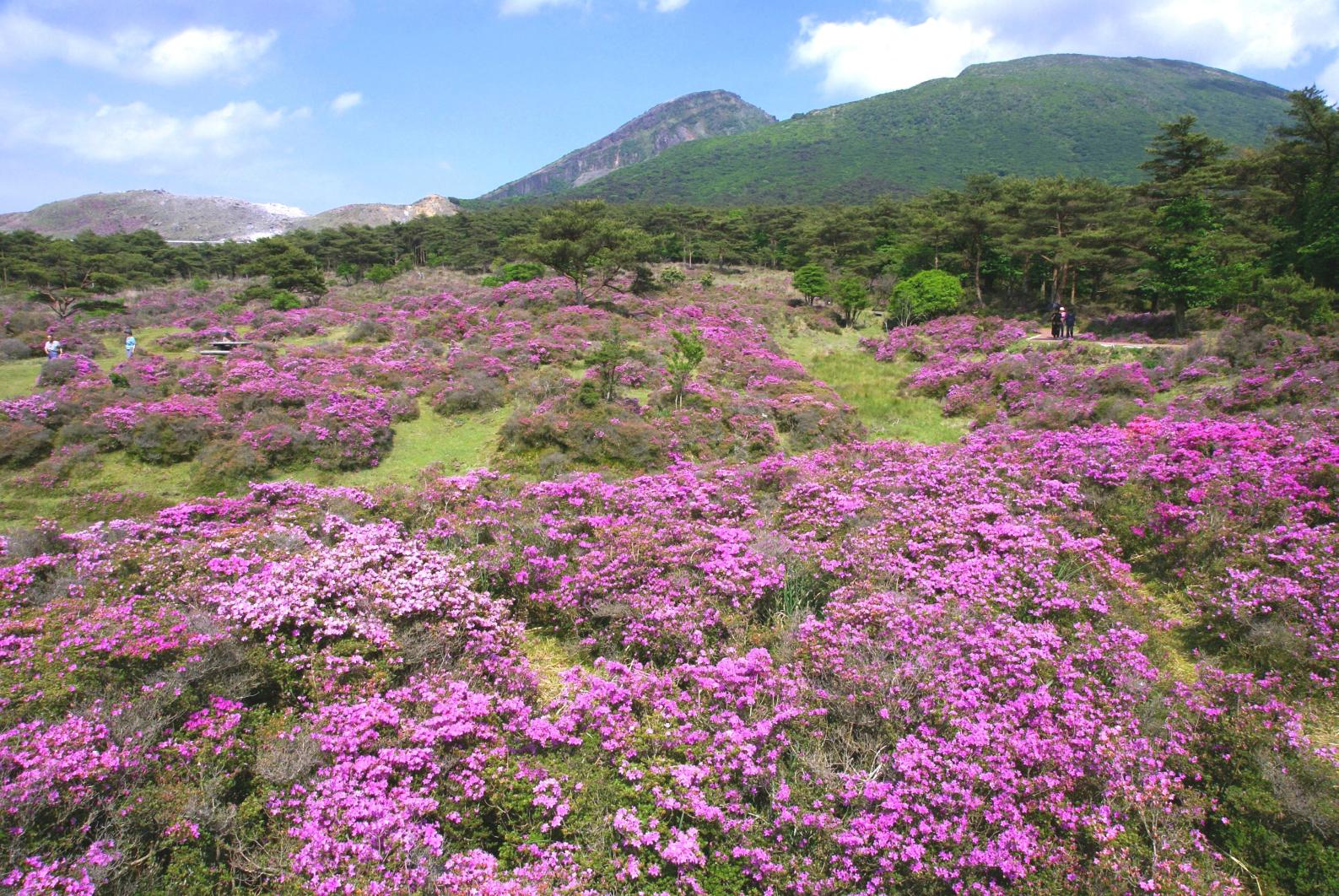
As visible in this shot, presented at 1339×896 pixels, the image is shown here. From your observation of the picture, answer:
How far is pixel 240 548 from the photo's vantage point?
7.16 meters

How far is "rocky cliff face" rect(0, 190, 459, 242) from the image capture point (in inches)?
5315

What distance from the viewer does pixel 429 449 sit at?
48.4 ft

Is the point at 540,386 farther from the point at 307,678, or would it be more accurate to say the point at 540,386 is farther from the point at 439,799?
the point at 439,799

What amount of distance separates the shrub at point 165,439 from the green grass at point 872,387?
16.5 meters

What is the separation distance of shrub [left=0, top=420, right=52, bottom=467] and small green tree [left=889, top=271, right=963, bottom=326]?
114 ft

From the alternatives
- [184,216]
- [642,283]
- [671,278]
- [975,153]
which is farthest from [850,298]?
[975,153]

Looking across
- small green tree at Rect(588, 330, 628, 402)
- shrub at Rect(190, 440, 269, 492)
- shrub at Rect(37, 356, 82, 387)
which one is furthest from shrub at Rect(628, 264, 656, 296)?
shrub at Rect(190, 440, 269, 492)

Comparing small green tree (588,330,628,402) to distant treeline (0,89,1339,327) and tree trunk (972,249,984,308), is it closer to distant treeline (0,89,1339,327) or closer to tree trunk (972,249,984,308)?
distant treeline (0,89,1339,327)

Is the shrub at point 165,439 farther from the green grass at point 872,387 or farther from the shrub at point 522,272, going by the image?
the shrub at point 522,272

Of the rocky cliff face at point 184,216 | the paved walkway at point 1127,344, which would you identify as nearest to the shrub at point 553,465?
the paved walkway at point 1127,344

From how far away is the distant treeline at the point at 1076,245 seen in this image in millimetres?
22656

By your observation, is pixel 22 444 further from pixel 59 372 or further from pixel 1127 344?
pixel 1127 344

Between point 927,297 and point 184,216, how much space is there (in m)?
178

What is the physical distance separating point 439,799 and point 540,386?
14391 mm
